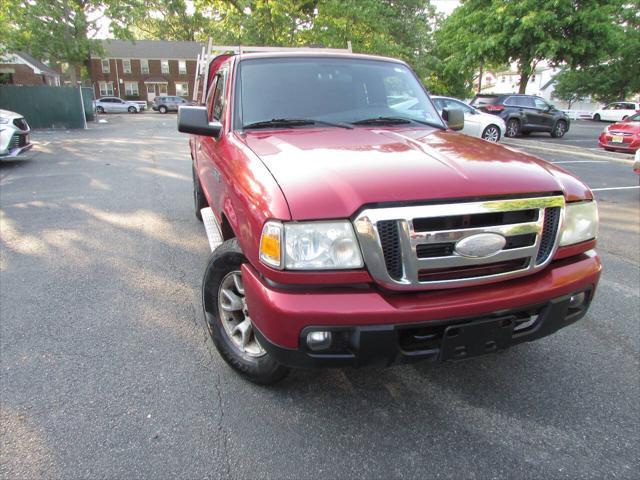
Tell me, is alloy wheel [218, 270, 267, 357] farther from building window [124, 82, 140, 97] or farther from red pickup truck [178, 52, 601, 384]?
building window [124, 82, 140, 97]

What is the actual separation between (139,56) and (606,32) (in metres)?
50.1

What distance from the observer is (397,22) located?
25.5 meters

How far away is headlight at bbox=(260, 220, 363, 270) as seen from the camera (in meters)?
1.89

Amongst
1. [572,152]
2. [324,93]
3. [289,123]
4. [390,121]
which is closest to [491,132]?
[572,152]

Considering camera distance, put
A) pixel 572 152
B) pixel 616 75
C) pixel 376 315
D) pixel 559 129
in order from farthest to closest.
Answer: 1. pixel 616 75
2. pixel 559 129
3. pixel 572 152
4. pixel 376 315

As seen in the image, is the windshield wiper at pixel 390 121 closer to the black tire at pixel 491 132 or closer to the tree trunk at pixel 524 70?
the black tire at pixel 491 132

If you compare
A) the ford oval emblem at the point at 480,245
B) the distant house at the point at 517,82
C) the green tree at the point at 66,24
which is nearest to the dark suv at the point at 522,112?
the ford oval emblem at the point at 480,245

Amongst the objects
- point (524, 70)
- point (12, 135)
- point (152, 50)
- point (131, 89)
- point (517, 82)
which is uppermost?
point (152, 50)

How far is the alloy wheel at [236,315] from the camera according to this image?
256 cm

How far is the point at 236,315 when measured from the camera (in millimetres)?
2686

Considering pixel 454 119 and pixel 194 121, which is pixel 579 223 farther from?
pixel 194 121

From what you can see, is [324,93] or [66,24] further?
[66,24]

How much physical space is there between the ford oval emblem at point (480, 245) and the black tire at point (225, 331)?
3.56 feet

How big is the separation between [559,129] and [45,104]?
21588 mm
